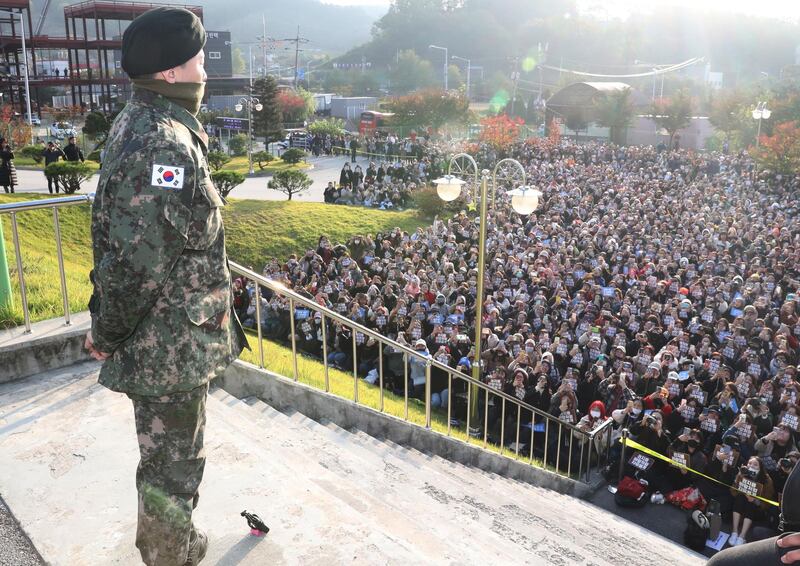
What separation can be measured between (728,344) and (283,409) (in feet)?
29.4

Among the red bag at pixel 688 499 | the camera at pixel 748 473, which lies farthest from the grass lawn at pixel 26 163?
the camera at pixel 748 473

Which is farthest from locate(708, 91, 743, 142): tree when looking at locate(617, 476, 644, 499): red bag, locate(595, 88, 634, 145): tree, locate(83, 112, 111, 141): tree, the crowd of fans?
locate(617, 476, 644, 499): red bag

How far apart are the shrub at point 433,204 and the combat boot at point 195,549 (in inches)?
869

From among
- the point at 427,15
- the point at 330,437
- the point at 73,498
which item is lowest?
the point at 330,437

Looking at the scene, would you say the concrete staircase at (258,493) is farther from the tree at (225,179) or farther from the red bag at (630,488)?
the tree at (225,179)

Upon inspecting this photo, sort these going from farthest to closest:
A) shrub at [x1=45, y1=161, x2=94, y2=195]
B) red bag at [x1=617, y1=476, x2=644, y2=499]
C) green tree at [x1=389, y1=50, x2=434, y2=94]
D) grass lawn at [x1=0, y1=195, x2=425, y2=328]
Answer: green tree at [x1=389, y1=50, x2=434, y2=94], shrub at [x1=45, y1=161, x2=94, y2=195], grass lawn at [x1=0, y1=195, x2=425, y2=328], red bag at [x1=617, y1=476, x2=644, y2=499]

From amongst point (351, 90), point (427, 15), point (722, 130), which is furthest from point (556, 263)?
point (427, 15)

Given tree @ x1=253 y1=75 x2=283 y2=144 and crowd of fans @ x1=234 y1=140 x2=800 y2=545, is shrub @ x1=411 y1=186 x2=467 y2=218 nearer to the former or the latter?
crowd of fans @ x1=234 y1=140 x2=800 y2=545

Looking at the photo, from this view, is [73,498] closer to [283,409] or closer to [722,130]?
[283,409]

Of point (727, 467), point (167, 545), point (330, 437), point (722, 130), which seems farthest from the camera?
point (722, 130)

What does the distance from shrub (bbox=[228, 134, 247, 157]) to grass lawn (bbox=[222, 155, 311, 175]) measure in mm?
628

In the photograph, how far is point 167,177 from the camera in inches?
78.0

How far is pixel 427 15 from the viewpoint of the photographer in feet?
436

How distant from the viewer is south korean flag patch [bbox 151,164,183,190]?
1.97 m
